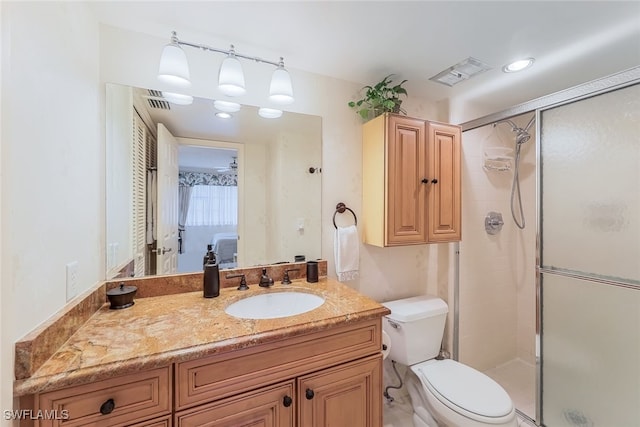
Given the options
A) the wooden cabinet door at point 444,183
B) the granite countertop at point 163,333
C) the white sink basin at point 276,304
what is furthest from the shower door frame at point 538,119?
the white sink basin at point 276,304

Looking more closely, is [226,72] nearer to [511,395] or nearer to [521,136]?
[521,136]

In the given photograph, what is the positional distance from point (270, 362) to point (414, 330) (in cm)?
103

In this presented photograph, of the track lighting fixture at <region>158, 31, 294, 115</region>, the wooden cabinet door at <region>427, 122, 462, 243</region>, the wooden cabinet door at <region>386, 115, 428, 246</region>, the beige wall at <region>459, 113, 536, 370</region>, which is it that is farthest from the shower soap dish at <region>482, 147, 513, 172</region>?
the track lighting fixture at <region>158, 31, 294, 115</region>

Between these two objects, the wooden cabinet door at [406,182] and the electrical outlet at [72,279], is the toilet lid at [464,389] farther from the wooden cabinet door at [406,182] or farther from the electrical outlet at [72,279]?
the electrical outlet at [72,279]

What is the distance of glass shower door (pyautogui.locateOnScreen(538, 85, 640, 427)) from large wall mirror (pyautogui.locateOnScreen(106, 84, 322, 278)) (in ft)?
4.45

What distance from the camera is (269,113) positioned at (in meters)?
1.53

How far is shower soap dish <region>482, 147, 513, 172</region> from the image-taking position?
2148 mm

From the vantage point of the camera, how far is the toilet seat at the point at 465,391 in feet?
4.02

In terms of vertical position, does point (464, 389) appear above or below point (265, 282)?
below

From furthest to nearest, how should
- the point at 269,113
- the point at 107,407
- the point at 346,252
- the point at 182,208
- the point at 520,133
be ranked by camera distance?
the point at 520,133, the point at 346,252, the point at 269,113, the point at 182,208, the point at 107,407

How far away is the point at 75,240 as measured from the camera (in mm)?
957

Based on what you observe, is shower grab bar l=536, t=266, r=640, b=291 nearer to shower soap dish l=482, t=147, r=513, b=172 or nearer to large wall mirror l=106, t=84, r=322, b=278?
shower soap dish l=482, t=147, r=513, b=172

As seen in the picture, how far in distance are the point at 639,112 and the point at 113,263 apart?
99.4 inches

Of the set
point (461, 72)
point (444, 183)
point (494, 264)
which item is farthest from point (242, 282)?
point (494, 264)
